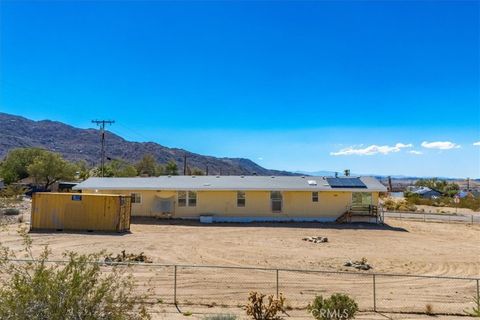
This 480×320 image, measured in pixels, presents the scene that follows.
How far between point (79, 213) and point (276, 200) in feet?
47.5

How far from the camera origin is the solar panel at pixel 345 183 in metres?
33.2

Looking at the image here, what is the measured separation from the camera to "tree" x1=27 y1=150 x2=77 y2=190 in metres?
57.3

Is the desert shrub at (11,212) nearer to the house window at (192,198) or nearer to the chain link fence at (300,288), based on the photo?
the house window at (192,198)

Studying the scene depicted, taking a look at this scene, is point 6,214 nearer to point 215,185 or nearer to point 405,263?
point 215,185

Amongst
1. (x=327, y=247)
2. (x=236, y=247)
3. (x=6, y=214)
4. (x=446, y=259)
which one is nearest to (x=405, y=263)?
(x=446, y=259)

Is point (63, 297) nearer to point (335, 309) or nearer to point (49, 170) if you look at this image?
point (335, 309)

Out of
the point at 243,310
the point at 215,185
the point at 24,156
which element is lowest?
the point at 243,310

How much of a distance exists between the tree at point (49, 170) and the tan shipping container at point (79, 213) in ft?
111

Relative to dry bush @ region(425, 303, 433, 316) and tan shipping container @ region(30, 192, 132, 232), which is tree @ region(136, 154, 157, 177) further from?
dry bush @ region(425, 303, 433, 316)

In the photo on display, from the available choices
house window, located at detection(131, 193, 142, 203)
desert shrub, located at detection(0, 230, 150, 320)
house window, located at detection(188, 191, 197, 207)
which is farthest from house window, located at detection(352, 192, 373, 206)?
desert shrub, located at detection(0, 230, 150, 320)

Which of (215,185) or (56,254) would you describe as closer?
(56,254)

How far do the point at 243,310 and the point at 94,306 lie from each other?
206 inches

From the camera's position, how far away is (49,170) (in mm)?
58531

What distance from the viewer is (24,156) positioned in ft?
219
